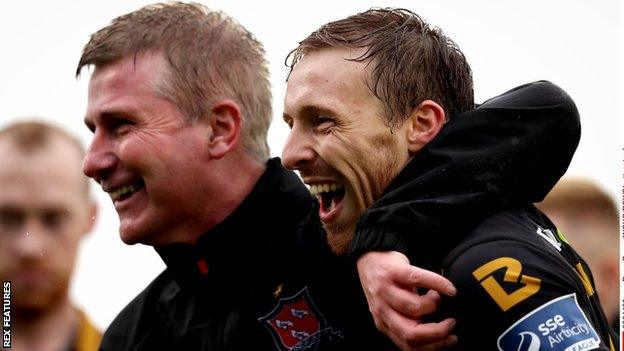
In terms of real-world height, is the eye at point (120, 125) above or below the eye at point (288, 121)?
below

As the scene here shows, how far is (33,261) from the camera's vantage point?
15.2 feet

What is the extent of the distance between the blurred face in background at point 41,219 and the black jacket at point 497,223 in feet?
6.31

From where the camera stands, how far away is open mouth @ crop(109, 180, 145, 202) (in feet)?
→ 13.7

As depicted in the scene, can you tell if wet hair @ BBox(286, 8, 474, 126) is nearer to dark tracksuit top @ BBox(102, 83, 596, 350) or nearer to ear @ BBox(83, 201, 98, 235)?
dark tracksuit top @ BBox(102, 83, 596, 350)

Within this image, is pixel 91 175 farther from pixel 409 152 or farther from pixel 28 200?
pixel 409 152

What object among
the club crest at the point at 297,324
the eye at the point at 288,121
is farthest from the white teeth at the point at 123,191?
the eye at the point at 288,121

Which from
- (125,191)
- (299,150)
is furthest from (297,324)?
(125,191)

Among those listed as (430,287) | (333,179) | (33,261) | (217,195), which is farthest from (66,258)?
(430,287)

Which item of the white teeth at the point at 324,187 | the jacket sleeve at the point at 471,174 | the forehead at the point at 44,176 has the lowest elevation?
the forehead at the point at 44,176

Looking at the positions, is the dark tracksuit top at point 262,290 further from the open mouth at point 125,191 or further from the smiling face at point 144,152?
the open mouth at point 125,191

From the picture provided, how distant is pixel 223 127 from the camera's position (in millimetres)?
4320

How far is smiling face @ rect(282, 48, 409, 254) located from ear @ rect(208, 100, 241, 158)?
0.82m

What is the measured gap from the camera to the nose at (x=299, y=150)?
3.44m

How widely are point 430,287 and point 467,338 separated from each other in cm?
16
